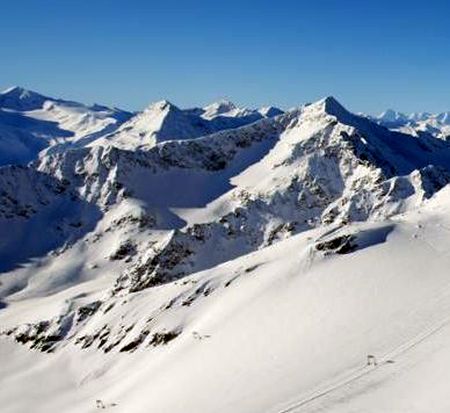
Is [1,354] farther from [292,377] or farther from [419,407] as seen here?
[419,407]

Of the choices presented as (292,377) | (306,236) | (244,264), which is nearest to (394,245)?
(306,236)

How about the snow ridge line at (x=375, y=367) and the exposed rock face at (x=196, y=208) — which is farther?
the exposed rock face at (x=196, y=208)

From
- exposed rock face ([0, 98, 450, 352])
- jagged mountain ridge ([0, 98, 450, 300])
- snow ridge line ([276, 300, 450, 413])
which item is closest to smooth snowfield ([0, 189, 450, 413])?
snow ridge line ([276, 300, 450, 413])

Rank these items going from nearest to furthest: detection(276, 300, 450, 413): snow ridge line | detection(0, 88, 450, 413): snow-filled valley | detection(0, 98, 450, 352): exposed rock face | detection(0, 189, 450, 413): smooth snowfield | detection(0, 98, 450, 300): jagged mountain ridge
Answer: detection(276, 300, 450, 413): snow ridge line → detection(0, 189, 450, 413): smooth snowfield → detection(0, 88, 450, 413): snow-filled valley → detection(0, 98, 450, 352): exposed rock face → detection(0, 98, 450, 300): jagged mountain ridge

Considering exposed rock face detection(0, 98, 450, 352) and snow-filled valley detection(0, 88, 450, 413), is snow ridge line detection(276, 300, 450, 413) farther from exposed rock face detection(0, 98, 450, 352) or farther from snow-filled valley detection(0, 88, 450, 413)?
exposed rock face detection(0, 98, 450, 352)

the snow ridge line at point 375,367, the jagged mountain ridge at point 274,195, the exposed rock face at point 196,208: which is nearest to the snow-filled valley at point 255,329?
the snow ridge line at point 375,367

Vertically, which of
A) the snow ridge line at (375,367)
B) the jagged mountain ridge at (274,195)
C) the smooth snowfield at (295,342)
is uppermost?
the jagged mountain ridge at (274,195)

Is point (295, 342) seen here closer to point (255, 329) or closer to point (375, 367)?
point (255, 329)

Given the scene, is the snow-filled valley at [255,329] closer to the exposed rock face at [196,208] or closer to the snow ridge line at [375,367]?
the snow ridge line at [375,367]

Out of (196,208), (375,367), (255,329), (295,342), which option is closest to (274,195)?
(196,208)
